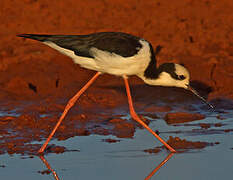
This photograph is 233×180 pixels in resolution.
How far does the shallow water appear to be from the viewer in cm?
533

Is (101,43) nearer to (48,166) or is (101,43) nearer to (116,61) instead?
(116,61)

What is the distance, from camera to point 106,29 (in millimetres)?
10586

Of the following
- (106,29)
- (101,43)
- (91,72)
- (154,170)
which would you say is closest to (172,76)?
(101,43)

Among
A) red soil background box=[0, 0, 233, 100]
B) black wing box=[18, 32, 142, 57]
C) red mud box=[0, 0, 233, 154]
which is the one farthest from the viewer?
red soil background box=[0, 0, 233, 100]

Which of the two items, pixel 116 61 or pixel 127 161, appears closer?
pixel 127 161

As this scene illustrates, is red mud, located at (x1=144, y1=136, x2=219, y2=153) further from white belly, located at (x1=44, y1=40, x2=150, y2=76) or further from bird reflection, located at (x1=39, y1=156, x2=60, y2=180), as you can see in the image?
bird reflection, located at (x1=39, y1=156, x2=60, y2=180)

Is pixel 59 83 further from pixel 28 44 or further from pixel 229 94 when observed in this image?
pixel 229 94

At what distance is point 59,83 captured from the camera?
344 inches

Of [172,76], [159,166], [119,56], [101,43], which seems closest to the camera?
[159,166]

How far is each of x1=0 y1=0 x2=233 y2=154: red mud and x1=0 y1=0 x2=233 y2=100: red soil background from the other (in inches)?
0.6

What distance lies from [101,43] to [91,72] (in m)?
2.75

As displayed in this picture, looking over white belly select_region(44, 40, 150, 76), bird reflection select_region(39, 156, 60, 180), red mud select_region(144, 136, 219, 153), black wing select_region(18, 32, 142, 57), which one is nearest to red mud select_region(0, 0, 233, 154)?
bird reflection select_region(39, 156, 60, 180)

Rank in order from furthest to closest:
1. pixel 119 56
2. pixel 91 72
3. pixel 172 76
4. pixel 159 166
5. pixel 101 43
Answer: pixel 91 72 < pixel 172 76 < pixel 101 43 < pixel 119 56 < pixel 159 166

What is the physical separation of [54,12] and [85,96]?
3630mm
